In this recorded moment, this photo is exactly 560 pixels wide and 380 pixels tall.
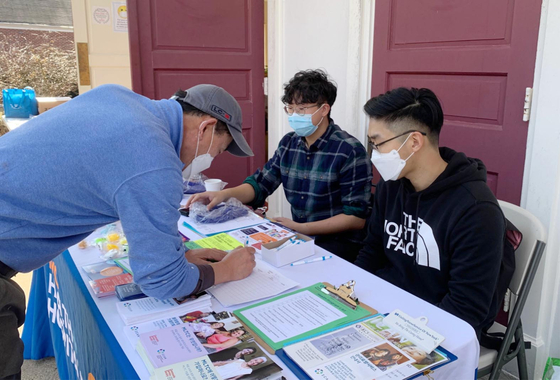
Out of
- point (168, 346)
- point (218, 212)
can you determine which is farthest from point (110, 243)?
point (168, 346)

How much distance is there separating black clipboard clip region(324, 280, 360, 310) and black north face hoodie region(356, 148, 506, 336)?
361 millimetres

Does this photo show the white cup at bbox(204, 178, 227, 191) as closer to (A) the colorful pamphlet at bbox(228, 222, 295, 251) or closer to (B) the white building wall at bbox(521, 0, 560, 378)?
(A) the colorful pamphlet at bbox(228, 222, 295, 251)

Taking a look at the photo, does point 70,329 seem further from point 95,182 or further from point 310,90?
point 310,90

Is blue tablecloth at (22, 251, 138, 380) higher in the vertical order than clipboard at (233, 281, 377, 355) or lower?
lower

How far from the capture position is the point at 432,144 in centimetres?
154

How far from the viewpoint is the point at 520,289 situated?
4.90 ft

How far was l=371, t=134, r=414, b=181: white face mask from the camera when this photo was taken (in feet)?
5.05

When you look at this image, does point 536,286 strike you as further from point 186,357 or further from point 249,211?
point 186,357

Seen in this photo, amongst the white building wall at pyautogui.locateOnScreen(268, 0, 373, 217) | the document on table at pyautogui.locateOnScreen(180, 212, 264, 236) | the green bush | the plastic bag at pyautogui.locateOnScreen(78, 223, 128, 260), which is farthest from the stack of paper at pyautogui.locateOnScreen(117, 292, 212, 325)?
the green bush

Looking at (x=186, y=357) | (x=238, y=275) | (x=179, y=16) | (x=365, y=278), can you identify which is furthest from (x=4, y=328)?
(x=179, y=16)

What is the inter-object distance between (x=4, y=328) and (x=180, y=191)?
0.56 meters

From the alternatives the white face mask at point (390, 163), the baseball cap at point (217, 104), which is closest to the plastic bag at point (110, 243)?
the baseball cap at point (217, 104)

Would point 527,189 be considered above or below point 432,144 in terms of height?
below

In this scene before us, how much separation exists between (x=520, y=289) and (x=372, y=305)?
0.61m
